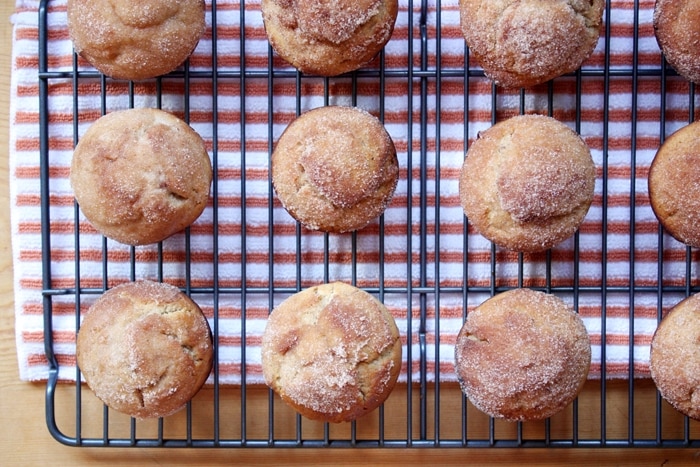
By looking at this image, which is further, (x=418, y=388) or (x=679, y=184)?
(x=418, y=388)

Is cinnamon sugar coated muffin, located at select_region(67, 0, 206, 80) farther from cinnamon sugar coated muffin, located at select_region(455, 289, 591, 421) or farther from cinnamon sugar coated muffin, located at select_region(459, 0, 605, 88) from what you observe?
cinnamon sugar coated muffin, located at select_region(455, 289, 591, 421)

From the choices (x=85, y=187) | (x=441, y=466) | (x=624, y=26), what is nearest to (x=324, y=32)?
(x=85, y=187)

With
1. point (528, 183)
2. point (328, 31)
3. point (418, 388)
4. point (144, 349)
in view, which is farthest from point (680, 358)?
point (144, 349)

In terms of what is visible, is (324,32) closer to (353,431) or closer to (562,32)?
(562,32)

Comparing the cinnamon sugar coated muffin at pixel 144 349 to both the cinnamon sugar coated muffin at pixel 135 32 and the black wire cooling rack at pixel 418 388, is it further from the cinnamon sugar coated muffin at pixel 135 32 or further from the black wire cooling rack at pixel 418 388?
the cinnamon sugar coated muffin at pixel 135 32

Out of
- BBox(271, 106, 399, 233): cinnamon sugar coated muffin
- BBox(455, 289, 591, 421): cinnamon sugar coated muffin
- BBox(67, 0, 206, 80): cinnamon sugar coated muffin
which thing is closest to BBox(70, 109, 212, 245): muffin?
BBox(67, 0, 206, 80): cinnamon sugar coated muffin

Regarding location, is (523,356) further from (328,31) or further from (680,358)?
(328,31)
